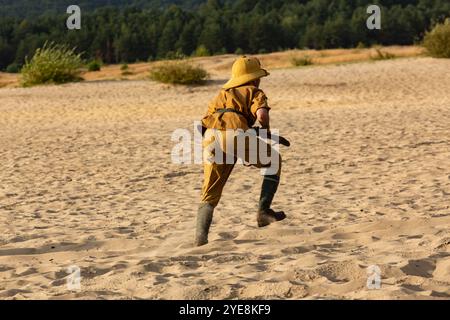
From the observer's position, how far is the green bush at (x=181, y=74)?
894 inches

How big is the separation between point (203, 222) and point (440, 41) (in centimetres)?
2000

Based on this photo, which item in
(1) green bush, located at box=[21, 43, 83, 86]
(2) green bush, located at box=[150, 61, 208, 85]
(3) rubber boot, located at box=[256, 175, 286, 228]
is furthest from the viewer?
(1) green bush, located at box=[21, 43, 83, 86]

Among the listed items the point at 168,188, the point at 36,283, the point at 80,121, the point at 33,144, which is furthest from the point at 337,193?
the point at 80,121

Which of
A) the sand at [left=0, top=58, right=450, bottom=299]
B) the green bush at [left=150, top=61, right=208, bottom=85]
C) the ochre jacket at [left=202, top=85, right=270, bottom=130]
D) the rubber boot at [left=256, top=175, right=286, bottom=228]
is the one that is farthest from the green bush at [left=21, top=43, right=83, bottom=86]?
the ochre jacket at [left=202, top=85, right=270, bottom=130]

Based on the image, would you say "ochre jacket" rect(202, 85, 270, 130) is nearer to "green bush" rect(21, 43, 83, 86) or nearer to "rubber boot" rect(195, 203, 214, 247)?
"rubber boot" rect(195, 203, 214, 247)

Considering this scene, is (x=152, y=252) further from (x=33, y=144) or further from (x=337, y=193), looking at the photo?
(x=33, y=144)

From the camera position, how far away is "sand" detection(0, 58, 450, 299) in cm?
523

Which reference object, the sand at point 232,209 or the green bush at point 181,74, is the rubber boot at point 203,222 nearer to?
the sand at point 232,209

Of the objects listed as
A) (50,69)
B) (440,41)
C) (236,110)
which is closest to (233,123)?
(236,110)

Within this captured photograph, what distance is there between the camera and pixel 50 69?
24.5 metres

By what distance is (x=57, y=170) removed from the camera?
11359mm

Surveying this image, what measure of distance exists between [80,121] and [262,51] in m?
45.8

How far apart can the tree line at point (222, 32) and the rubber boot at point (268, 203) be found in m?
51.9

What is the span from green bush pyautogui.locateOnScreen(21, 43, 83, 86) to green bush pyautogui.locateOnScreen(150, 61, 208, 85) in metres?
2.99
